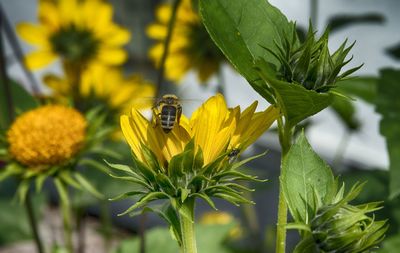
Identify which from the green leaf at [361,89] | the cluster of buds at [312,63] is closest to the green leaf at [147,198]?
the cluster of buds at [312,63]

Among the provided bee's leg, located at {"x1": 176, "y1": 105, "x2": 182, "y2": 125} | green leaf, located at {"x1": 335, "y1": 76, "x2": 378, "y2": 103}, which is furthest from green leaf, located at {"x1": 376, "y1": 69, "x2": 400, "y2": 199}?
bee's leg, located at {"x1": 176, "y1": 105, "x2": 182, "y2": 125}

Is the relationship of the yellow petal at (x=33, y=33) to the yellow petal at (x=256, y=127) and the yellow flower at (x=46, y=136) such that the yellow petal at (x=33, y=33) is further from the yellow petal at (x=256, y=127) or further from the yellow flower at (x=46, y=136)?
the yellow petal at (x=256, y=127)

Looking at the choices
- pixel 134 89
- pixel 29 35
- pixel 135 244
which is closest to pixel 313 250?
pixel 135 244

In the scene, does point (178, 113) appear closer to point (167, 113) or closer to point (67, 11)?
point (167, 113)

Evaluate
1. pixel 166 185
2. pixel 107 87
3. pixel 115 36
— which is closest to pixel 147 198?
pixel 166 185

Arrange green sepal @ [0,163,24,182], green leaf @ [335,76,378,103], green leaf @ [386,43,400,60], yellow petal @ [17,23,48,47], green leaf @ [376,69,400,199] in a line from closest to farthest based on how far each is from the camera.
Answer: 1. green leaf @ [376,69,400,199]
2. green sepal @ [0,163,24,182]
3. green leaf @ [335,76,378,103]
4. green leaf @ [386,43,400,60]
5. yellow petal @ [17,23,48,47]

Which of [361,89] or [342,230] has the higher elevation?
[361,89]

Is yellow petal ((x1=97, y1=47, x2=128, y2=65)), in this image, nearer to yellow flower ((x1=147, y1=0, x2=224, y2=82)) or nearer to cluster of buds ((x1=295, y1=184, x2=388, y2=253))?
yellow flower ((x1=147, y1=0, x2=224, y2=82))

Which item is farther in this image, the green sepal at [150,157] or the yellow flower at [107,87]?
the yellow flower at [107,87]

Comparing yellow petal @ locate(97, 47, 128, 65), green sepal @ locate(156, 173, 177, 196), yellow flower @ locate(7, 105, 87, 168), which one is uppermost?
yellow petal @ locate(97, 47, 128, 65)
